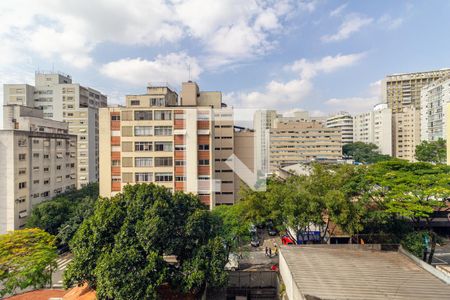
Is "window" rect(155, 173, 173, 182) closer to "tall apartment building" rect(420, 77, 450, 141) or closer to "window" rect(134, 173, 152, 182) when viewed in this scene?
"window" rect(134, 173, 152, 182)

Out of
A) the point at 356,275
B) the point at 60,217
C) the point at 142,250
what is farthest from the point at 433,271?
the point at 60,217

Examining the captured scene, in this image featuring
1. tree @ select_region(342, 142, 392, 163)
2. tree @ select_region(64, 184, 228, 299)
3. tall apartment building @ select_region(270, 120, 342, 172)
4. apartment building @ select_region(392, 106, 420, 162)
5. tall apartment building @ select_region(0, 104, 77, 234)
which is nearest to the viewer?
tree @ select_region(64, 184, 228, 299)

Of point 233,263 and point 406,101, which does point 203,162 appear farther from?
point 406,101

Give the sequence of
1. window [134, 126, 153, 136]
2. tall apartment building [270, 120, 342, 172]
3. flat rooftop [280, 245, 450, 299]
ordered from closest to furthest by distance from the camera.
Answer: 1. flat rooftop [280, 245, 450, 299]
2. window [134, 126, 153, 136]
3. tall apartment building [270, 120, 342, 172]

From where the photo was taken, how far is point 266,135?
2936 inches

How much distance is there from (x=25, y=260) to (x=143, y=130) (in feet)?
49.8

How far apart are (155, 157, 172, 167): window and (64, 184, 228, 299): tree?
1271cm

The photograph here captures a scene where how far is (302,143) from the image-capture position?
70750 millimetres

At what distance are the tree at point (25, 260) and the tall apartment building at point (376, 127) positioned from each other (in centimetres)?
8620

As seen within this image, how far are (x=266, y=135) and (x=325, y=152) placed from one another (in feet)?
56.9

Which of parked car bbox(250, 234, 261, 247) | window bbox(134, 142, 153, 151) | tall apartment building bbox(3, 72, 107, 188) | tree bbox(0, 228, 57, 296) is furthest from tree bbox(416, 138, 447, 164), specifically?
tall apartment building bbox(3, 72, 107, 188)

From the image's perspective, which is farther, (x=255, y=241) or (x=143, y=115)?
(x=143, y=115)

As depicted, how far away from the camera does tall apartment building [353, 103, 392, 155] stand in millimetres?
75938

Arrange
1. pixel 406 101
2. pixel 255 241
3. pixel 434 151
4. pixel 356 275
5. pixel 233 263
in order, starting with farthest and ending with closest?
pixel 406 101
pixel 434 151
pixel 255 241
pixel 233 263
pixel 356 275
